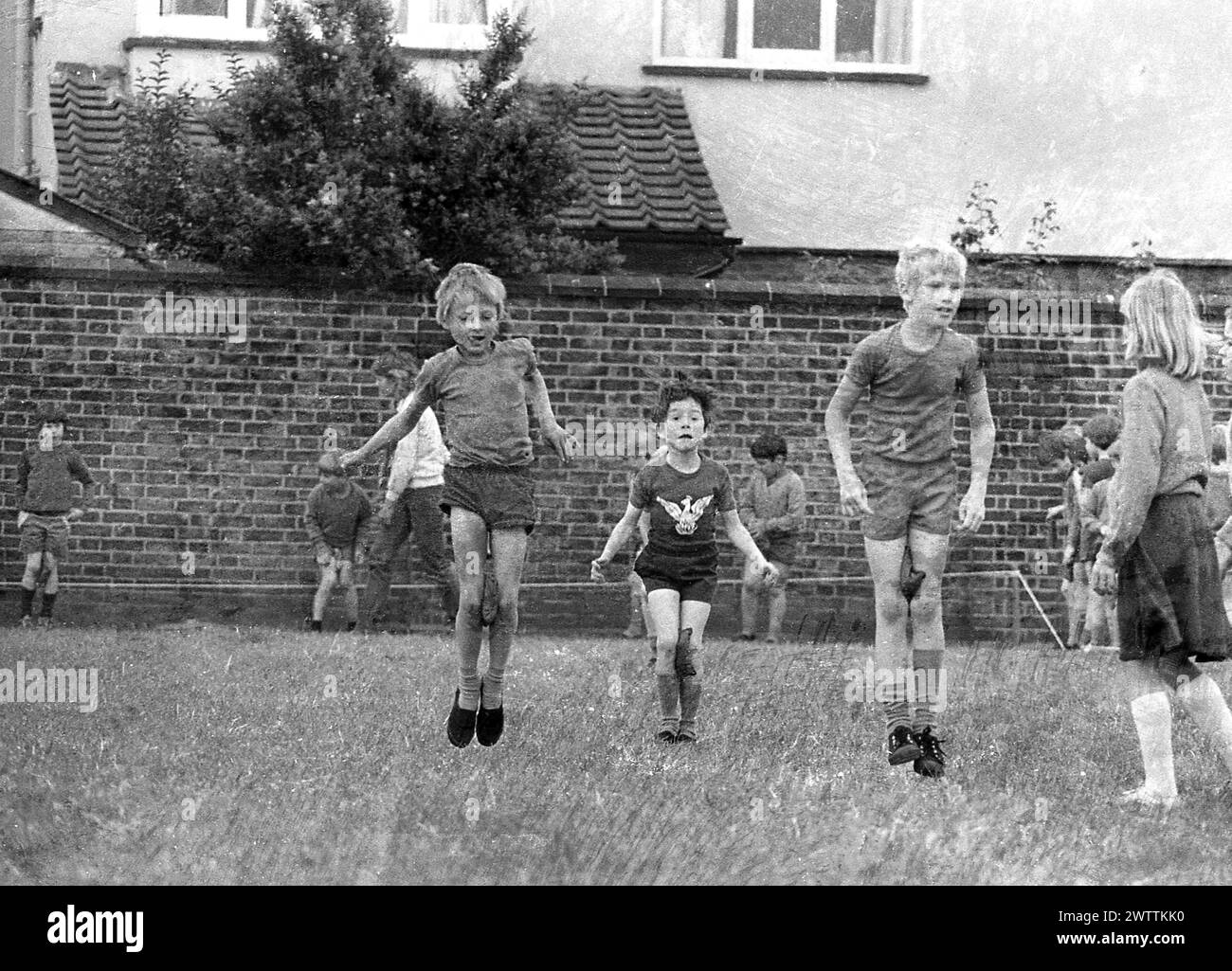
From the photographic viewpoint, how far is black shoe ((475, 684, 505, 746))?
7414 mm

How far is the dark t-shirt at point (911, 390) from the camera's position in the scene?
708 cm

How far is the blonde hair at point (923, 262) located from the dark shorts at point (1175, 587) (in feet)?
3.73

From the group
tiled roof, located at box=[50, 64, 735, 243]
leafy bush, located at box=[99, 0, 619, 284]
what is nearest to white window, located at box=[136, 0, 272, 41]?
tiled roof, located at box=[50, 64, 735, 243]

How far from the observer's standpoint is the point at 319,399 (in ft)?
48.6

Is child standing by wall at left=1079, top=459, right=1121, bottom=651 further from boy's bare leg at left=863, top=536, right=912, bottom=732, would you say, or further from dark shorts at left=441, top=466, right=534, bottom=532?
dark shorts at left=441, top=466, right=534, bottom=532

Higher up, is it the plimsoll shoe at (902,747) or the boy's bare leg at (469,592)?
the boy's bare leg at (469,592)

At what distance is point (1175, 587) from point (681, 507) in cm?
217

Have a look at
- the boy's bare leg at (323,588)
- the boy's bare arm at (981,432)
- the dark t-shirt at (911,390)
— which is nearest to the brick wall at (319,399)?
the boy's bare leg at (323,588)

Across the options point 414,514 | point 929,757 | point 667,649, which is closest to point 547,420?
point 667,649

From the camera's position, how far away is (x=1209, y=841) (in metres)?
6.05

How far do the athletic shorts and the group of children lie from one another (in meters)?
7.08

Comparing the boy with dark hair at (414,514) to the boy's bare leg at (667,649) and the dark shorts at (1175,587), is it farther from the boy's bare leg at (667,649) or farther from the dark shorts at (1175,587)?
the dark shorts at (1175,587)

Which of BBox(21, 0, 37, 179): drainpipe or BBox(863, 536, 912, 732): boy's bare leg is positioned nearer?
BBox(863, 536, 912, 732): boy's bare leg

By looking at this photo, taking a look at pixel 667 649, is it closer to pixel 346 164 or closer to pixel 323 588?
pixel 323 588
